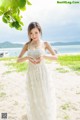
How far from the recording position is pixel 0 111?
19.9ft

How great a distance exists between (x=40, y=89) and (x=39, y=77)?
0.15 meters

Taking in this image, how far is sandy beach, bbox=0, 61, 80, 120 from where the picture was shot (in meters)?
5.76

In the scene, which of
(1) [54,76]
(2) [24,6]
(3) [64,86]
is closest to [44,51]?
(2) [24,6]

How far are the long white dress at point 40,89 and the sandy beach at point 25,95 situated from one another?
35cm

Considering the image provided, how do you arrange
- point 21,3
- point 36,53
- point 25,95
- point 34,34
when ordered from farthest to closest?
point 25,95 < point 36,53 < point 34,34 < point 21,3

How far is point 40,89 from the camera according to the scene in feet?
14.4

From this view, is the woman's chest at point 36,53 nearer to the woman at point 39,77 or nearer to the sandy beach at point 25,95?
the woman at point 39,77

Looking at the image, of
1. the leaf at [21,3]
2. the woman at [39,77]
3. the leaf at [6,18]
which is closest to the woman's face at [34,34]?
the woman at [39,77]

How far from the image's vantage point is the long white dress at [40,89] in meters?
4.37

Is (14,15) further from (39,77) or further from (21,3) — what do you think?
(39,77)

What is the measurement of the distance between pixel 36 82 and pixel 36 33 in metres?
0.64

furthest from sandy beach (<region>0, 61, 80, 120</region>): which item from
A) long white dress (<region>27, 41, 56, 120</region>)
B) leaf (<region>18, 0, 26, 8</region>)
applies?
leaf (<region>18, 0, 26, 8</region>)

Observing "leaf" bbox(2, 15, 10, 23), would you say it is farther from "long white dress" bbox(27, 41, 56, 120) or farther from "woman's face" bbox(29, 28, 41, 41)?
"long white dress" bbox(27, 41, 56, 120)

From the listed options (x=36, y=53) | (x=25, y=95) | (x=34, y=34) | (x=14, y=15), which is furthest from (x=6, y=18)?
(x=25, y=95)
